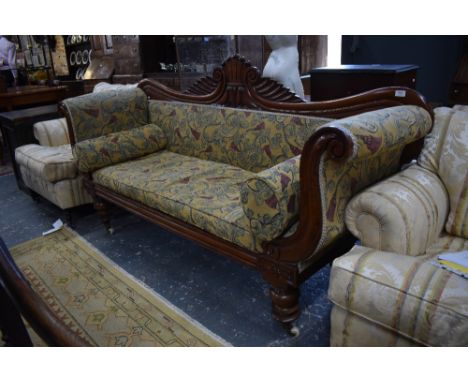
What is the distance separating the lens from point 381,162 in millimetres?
1470

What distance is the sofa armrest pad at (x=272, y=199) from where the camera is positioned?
131cm

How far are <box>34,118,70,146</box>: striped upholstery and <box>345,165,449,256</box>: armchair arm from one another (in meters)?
2.42

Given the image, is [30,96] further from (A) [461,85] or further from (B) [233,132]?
A: (A) [461,85]

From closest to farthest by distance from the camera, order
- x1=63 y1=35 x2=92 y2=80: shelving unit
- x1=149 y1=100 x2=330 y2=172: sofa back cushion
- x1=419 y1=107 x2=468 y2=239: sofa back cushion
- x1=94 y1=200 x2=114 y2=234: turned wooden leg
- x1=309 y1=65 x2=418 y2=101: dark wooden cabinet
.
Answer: x1=419 y1=107 x2=468 y2=239: sofa back cushion → x1=149 y1=100 x2=330 y2=172: sofa back cushion → x1=309 y1=65 x2=418 y2=101: dark wooden cabinet → x1=94 y1=200 x2=114 y2=234: turned wooden leg → x1=63 y1=35 x2=92 y2=80: shelving unit

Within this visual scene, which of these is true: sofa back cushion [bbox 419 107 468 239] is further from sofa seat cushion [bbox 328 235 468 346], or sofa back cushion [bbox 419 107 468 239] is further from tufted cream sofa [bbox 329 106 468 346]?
sofa seat cushion [bbox 328 235 468 346]

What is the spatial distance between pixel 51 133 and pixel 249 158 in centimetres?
172

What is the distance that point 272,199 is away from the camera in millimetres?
1313

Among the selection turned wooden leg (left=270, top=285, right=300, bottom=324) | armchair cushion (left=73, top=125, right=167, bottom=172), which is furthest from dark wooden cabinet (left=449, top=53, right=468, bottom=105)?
turned wooden leg (left=270, top=285, right=300, bottom=324)

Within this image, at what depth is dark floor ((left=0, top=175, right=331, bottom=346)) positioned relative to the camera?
158 cm

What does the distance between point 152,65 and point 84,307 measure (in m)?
3.56

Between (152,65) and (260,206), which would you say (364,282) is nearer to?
(260,206)

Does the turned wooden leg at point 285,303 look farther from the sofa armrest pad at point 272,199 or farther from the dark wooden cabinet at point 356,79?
the dark wooden cabinet at point 356,79

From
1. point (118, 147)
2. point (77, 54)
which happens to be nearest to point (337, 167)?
point (118, 147)

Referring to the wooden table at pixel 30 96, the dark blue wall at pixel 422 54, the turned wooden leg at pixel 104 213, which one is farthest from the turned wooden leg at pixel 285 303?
the wooden table at pixel 30 96
